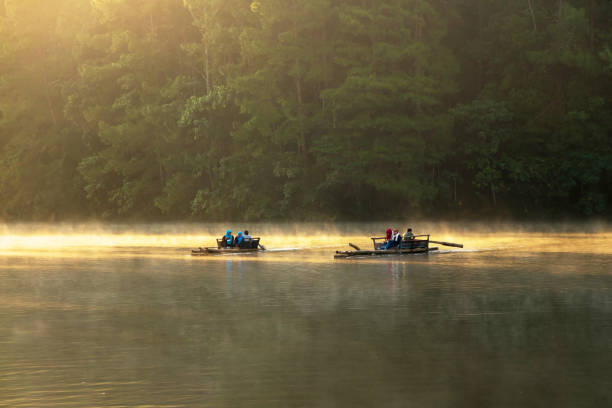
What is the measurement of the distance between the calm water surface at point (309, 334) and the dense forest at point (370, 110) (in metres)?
31.0

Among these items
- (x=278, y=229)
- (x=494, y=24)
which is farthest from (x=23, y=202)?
(x=494, y=24)

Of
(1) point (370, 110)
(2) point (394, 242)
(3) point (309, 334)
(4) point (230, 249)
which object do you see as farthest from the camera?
(1) point (370, 110)

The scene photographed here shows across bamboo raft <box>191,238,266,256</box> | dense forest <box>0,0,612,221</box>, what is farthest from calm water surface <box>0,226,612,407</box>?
dense forest <box>0,0,612,221</box>

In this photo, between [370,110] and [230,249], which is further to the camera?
[370,110]

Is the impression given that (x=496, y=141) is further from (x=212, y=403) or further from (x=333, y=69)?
(x=212, y=403)

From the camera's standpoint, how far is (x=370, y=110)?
64812 mm

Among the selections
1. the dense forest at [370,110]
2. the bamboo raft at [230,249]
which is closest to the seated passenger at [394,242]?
the bamboo raft at [230,249]

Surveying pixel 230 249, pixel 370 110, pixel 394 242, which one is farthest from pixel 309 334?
pixel 370 110

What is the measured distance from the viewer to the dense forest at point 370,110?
209ft

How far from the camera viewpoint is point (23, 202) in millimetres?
83250

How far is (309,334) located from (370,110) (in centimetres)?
4923

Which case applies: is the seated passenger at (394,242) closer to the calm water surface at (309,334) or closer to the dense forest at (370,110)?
the calm water surface at (309,334)

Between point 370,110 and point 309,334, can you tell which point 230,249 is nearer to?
point 309,334

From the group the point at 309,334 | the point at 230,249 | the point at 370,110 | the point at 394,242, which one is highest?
the point at 370,110
